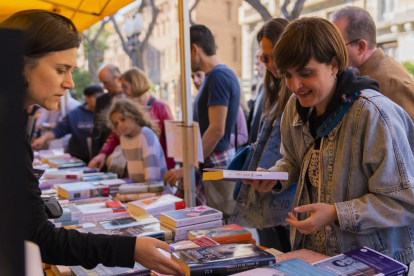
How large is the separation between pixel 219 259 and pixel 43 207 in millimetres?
575

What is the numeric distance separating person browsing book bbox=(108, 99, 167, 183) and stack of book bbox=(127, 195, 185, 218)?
0.86 meters

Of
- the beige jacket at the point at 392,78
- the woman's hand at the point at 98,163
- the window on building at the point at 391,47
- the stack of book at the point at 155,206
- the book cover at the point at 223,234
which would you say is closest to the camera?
the book cover at the point at 223,234

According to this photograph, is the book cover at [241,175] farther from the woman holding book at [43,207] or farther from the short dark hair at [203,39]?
the short dark hair at [203,39]

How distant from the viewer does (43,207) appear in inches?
50.7

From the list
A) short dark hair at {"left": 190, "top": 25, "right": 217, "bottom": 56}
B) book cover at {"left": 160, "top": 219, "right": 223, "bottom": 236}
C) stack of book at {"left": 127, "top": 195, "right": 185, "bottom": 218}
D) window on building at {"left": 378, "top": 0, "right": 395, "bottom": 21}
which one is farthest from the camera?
window on building at {"left": 378, "top": 0, "right": 395, "bottom": 21}

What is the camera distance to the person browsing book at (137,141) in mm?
3236

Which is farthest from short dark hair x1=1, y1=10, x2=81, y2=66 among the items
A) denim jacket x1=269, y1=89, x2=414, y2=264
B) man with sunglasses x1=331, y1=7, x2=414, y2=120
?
man with sunglasses x1=331, y1=7, x2=414, y2=120

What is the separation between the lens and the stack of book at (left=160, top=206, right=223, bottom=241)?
A: 185 centimetres

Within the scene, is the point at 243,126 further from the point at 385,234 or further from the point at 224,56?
the point at 224,56

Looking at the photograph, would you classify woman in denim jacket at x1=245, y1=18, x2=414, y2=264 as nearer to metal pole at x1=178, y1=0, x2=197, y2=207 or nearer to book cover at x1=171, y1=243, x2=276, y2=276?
book cover at x1=171, y1=243, x2=276, y2=276

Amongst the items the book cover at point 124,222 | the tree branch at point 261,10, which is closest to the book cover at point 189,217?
the book cover at point 124,222

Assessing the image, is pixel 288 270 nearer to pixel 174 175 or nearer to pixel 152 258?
pixel 152 258

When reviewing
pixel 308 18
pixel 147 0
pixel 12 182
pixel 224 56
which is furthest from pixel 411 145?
pixel 224 56

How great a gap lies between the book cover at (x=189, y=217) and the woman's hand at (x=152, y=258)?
0.60m
